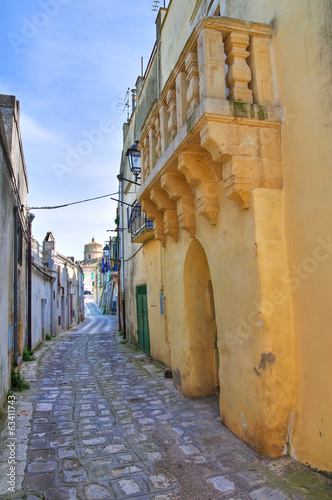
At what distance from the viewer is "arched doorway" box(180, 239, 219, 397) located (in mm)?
5418

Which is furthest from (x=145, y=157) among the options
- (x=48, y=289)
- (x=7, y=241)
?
(x=48, y=289)

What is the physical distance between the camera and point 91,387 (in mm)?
6484

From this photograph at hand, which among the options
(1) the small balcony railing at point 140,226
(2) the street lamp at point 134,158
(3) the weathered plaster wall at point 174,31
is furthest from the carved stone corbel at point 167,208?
(3) the weathered plaster wall at point 174,31

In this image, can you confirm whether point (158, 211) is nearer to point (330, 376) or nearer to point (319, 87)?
point (319, 87)

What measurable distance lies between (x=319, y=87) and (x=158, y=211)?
3565 millimetres

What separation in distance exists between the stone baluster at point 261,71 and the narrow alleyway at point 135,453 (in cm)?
359

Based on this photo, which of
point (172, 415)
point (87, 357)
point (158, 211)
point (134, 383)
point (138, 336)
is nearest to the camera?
point (172, 415)

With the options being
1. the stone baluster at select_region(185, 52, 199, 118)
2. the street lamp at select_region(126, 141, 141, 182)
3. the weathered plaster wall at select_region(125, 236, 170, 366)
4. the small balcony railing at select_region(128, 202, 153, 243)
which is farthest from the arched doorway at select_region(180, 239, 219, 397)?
the street lamp at select_region(126, 141, 141, 182)

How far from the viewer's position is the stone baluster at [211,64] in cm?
358

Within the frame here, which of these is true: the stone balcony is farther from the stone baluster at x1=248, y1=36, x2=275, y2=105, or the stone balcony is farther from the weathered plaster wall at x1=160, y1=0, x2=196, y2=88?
the weathered plaster wall at x1=160, y1=0, x2=196, y2=88

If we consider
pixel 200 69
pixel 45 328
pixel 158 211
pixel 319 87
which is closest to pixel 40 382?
pixel 158 211

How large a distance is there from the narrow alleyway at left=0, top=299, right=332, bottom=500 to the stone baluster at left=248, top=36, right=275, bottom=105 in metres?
3.59

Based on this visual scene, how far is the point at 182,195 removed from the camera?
5.09 meters

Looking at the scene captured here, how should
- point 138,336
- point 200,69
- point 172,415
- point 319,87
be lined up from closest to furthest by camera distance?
point 319,87, point 200,69, point 172,415, point 138,336
